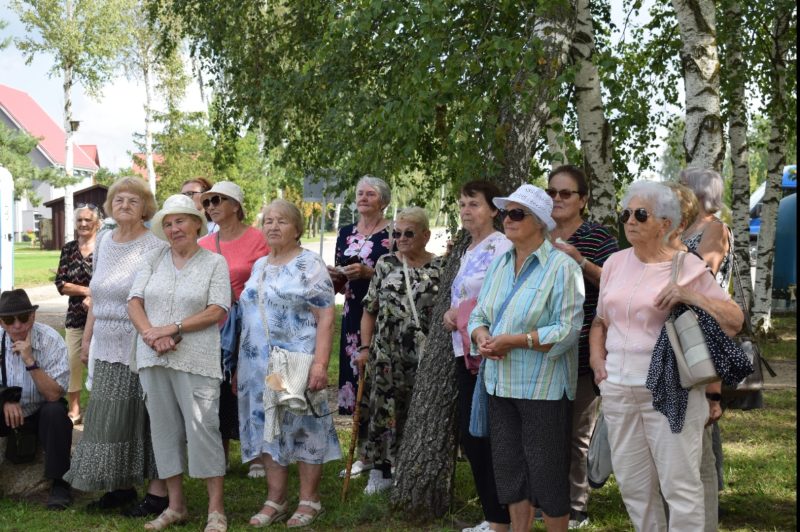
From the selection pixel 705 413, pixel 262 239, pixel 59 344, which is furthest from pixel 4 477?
pixel 705 413

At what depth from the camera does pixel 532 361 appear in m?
4.28

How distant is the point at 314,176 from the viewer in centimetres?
1149

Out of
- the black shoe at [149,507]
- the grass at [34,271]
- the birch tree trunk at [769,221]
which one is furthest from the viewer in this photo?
the grass at [34,271]

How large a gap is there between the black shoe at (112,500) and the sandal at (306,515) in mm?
1133

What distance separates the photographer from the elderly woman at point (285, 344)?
533 cm

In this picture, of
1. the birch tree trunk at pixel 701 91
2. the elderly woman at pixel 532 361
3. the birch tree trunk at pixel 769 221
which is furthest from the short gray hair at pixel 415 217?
the birch tree trunk at pixel 769 221

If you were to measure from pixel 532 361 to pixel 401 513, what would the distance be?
1.58m

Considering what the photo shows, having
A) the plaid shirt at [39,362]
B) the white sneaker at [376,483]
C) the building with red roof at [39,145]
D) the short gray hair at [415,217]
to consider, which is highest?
the building with red roof at [39,145]

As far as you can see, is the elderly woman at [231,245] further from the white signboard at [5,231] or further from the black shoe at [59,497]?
the white signboard at [5,231]

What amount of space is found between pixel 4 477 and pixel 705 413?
4444 mm

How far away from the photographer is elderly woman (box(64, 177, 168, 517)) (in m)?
5.49

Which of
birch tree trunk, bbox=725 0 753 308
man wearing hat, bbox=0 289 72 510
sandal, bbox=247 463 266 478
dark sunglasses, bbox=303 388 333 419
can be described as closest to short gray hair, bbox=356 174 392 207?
dark sunglasses, bbox=303 388 333 419

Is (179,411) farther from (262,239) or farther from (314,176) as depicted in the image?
(314,176)

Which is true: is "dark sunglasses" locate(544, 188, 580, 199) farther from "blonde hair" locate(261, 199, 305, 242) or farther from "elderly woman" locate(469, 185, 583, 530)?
"blonde hair" locate(261, 199, 305, 242)
